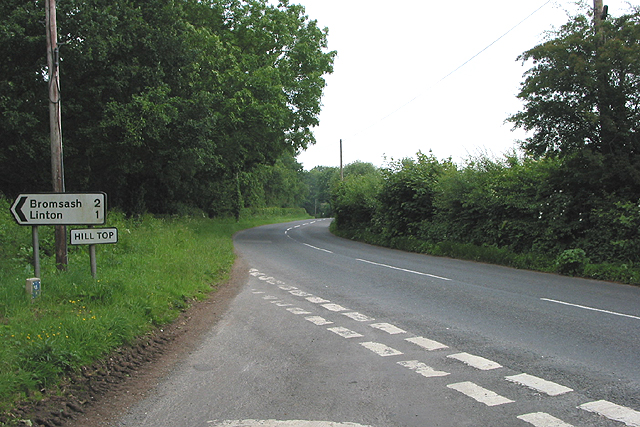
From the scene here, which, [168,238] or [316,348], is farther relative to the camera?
[168,238]

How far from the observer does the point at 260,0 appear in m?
27.7

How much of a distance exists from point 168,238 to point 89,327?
1184 cm

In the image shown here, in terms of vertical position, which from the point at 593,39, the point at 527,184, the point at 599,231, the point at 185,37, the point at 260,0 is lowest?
the point at 599,231

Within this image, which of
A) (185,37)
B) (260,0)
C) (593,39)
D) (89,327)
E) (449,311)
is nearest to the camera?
(89,327)

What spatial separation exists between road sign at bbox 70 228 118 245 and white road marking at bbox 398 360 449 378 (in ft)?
18.8

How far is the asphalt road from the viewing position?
165 inches

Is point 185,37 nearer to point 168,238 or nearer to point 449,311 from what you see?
point 168,238

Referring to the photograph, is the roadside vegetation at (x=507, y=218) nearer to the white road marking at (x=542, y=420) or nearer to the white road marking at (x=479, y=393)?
the white road marking at (x=479, y=393)

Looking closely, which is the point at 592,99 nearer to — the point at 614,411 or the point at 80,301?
the point at 614,411

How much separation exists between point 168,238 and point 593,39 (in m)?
14.9

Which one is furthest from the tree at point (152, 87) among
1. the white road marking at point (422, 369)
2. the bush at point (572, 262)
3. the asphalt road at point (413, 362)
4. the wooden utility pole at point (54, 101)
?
the white road marking at point (422, 369)

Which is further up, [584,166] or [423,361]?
[584,166]

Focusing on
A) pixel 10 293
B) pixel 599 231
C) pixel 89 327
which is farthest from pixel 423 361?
pixel 599 231

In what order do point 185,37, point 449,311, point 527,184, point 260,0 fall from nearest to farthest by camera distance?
point 449,311 < point 527,184 < point 185,37 < point 260,0
